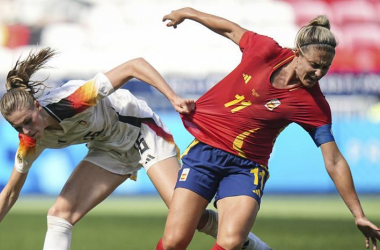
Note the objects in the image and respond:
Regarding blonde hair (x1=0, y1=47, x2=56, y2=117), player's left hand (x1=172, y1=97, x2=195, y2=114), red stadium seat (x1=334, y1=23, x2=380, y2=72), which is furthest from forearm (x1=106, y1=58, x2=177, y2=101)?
red stadium seat (x1=334, y1=23, x2=380, y2=72)

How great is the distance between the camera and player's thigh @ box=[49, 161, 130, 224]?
5199mm

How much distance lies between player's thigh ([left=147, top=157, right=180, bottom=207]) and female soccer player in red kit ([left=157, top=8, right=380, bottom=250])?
0.22m

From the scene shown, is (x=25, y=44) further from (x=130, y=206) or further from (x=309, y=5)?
(x=309, y=5)

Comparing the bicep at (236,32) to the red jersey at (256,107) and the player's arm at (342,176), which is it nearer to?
the red jersey at (256,107)

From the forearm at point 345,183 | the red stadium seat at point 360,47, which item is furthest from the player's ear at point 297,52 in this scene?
the red stadium seat at point 360,47

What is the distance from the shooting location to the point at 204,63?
50.6 ft

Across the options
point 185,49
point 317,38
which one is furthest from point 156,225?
point 185,49

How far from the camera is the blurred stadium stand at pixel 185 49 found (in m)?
13.5

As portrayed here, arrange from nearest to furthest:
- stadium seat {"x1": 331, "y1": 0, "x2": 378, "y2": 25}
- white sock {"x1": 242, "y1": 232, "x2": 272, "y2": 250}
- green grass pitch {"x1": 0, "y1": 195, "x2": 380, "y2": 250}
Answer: white sock {"x1": 242, "y1": 232, "x2": 272, "y2": 250}
green grass pitch {"x1": 0, "y1": 195, "x2": 380, "y2": 250}
stadium seat {"x1": 331, "y1": 0, "x2": 378, "y2": 25}

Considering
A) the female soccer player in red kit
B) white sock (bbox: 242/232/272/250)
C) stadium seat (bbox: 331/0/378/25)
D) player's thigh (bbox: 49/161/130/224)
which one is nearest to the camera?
the female soccer player in red kit

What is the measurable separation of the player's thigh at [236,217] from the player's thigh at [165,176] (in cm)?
55

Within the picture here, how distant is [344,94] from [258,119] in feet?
31.4

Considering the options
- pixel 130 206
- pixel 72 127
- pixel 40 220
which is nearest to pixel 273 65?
pixel 72 127

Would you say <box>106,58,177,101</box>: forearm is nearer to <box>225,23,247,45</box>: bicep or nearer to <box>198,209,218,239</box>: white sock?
<box>225,23,247,45</box>: bicep
